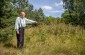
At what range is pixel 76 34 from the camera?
14.8 m

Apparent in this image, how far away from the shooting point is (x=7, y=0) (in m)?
14.2

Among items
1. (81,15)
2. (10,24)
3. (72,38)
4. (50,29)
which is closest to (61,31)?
(50,29)

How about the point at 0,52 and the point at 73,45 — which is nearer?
the point at 0,52

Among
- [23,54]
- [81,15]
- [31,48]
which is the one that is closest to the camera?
[23,54]

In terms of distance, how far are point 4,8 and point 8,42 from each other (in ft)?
6.02

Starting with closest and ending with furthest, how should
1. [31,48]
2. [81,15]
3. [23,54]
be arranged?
[23,54] < [31,48] < [81,15]

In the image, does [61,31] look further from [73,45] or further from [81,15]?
[81,15]

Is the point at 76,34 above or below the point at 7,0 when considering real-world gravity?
below

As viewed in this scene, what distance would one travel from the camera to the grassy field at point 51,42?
36.6 ft

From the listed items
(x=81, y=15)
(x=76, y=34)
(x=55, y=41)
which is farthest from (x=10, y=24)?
(x=81, y=15)

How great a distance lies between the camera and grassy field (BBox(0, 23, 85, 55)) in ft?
36.6

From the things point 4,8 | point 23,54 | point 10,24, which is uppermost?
point 4,8

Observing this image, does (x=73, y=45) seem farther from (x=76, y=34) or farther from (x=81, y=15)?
(x=81, y=15)

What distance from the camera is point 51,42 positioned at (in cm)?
1316
